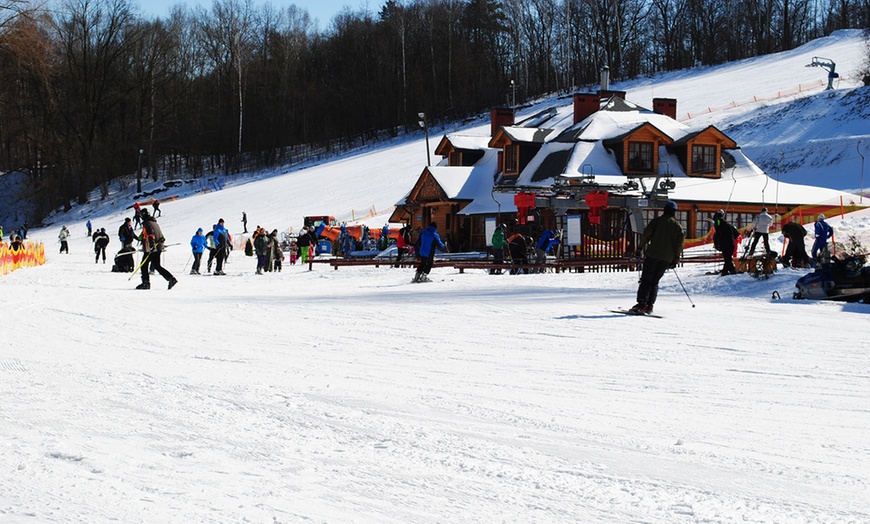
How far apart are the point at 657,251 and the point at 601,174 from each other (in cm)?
2569

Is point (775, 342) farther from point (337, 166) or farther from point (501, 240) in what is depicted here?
point (337, 166)

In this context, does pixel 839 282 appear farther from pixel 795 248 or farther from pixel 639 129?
pixel 639 129

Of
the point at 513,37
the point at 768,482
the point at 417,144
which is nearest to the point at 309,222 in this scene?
the point at 417,144

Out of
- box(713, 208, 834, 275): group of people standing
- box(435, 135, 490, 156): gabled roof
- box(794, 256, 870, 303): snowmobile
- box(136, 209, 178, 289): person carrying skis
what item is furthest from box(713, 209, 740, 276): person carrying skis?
box(435, 135, 490, 156): gabled roof

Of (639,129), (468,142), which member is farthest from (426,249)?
(468,142)

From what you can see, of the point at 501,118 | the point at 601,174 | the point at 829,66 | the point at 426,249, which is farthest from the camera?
the point at 829,66

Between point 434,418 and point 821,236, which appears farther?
point 821,236

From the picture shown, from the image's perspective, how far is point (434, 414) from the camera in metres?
6.34

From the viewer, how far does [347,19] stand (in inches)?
3772

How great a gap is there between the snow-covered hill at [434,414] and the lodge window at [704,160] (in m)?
25.8

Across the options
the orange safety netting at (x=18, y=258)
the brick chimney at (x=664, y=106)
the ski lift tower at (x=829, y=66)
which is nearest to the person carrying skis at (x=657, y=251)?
the orange safety netting at (x=18, y=258)

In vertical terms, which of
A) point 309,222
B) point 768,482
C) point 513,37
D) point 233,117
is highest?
point 513,37

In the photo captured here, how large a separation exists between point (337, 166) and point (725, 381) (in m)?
60.7

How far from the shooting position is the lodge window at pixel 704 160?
1534 inches
